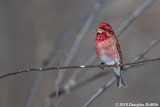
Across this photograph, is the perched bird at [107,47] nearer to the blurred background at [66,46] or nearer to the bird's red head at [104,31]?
the bird's red head at [104,31]

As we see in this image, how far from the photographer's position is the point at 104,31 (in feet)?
9.86

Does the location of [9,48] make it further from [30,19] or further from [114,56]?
[114,56]

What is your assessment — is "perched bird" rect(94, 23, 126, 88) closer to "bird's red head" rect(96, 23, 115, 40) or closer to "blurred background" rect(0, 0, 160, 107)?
"bird's red head" rect(96, 23, 115, 40)

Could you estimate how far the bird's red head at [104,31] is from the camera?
2926 mm

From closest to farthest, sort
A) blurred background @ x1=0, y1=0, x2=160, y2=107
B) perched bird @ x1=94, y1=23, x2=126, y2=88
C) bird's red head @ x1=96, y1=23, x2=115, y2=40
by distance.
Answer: bird's red head @ x1=96, y1=23, x2=115, y2=40 < perched bird @ x1=94, y1=23, x2=126, y2=88 < blurred background @ x1=0, y1=0, x2=160, y2=107

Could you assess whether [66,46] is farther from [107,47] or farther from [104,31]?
[104,31]

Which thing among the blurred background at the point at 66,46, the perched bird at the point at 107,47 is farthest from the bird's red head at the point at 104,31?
the blurred background at the point at 66,46

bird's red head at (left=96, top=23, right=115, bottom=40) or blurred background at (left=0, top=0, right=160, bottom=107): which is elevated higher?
blurred background at (left=0, top=0, right=160, bottom=107)

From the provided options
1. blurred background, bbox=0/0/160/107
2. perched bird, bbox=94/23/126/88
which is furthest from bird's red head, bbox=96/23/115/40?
blurred background, bbox=0/0/160/107

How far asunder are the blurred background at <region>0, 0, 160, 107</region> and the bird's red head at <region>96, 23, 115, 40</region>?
152cm

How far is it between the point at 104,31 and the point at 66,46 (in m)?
3.21

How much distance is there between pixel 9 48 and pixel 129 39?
2.45m

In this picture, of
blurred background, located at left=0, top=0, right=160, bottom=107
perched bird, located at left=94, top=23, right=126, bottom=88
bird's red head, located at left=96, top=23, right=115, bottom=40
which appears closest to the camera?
bird's red head, located at left=96, top=23, right=115, bottom=40

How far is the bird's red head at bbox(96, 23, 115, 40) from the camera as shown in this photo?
2926mm
